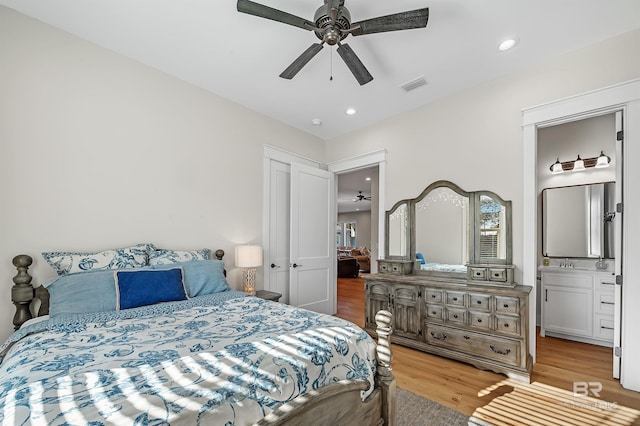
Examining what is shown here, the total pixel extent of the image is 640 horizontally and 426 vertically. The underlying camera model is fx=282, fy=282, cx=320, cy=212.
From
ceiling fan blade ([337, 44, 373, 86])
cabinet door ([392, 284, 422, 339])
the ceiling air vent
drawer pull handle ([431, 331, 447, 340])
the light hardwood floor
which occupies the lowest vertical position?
the light hardwood floor

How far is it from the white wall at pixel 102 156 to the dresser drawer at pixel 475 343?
2354 millimetres

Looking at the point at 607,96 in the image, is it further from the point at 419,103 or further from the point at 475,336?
the point at 475,336

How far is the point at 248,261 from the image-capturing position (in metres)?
3.20

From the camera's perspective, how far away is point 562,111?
8.63 ft

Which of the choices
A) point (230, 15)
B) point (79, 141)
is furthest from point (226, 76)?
point (79, 141)

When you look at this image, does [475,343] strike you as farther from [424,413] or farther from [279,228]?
[279,228]

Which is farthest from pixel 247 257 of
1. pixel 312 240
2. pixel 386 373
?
pixel 386 373

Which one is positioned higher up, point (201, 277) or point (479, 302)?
point (201, 277)

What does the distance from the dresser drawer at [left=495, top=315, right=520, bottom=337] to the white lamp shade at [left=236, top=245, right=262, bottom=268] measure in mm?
2495

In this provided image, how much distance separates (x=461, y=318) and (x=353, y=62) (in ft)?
8.47

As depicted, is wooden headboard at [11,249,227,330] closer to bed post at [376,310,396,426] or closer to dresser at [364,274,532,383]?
bed post at [376,310,396,426]

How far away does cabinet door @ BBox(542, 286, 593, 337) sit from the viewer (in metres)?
3.32

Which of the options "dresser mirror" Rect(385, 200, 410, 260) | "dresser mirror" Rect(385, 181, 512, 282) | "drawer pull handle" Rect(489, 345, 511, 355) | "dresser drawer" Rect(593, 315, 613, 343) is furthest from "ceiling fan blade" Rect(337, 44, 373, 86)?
"dresser drawer" Rect(593, 315, 613, 343)

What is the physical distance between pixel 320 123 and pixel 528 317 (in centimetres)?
333
